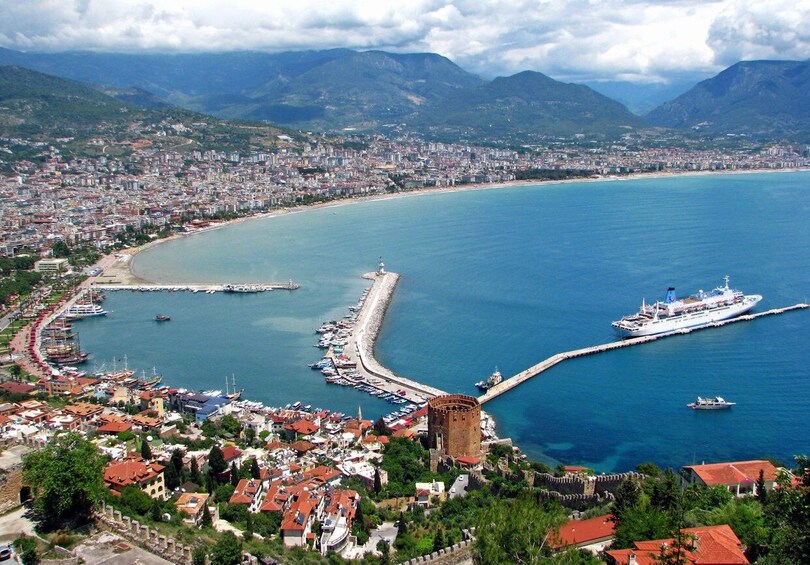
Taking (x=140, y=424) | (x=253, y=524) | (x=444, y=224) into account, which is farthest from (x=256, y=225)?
(x=253, y=524)

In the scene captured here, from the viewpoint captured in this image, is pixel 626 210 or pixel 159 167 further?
pixel 159 167

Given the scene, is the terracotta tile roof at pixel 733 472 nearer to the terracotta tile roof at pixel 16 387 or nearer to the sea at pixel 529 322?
the sea at pixel 529 322

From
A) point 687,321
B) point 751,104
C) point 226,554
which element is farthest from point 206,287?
point 751,104

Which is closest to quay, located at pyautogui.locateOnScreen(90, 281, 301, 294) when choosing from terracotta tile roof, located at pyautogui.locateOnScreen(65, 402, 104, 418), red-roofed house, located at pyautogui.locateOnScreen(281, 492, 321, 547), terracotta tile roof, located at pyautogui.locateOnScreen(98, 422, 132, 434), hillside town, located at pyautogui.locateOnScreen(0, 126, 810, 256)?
hillside town, located at pyautogui.locateOnScreen(0, 126, 810, 256)

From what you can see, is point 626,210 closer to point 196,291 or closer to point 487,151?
point 196,291

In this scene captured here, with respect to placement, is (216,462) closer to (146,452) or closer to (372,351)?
(146,452)

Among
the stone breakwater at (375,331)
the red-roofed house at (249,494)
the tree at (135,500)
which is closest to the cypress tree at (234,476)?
the red-roofed house at (249,494)
